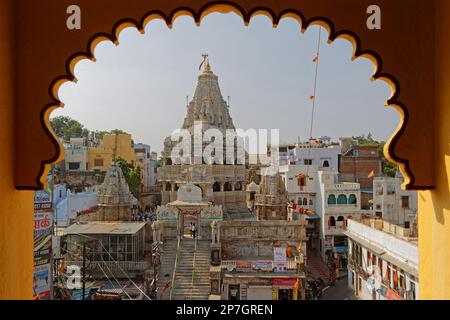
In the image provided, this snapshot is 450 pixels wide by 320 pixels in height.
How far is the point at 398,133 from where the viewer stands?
3359mm

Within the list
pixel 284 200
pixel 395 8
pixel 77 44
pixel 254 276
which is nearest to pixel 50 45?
pixel 77 44

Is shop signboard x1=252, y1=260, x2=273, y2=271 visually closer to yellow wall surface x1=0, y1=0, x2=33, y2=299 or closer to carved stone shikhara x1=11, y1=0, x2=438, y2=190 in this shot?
yellow wall surface x1=0, y1=0, x2=33, y2=299

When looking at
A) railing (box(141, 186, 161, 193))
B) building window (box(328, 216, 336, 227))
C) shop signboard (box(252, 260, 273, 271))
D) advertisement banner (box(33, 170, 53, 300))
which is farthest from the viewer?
railing (box(141, 186, 161, 193))

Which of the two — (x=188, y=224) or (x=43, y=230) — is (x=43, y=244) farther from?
(x=188, y=224)

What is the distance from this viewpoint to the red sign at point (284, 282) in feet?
59.3

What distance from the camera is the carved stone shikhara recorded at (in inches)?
133

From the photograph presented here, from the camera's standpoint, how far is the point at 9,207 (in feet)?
10.7

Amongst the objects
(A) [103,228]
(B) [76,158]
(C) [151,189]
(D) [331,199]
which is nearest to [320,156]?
(D) [331,199]

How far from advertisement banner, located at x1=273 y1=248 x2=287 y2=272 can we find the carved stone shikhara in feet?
52.4

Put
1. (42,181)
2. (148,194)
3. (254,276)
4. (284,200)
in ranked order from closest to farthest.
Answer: (42,181), (254,276), (284,200), (148,194)

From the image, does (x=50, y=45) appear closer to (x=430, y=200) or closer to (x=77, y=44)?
(x=77, y=44)

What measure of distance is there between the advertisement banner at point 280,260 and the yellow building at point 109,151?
83.4 feet

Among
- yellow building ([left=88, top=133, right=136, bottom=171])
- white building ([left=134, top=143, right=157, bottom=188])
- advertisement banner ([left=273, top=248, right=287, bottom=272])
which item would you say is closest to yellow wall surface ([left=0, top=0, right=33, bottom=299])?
advertisement banner ([left=273, top=248, right=287, bottom=272])
